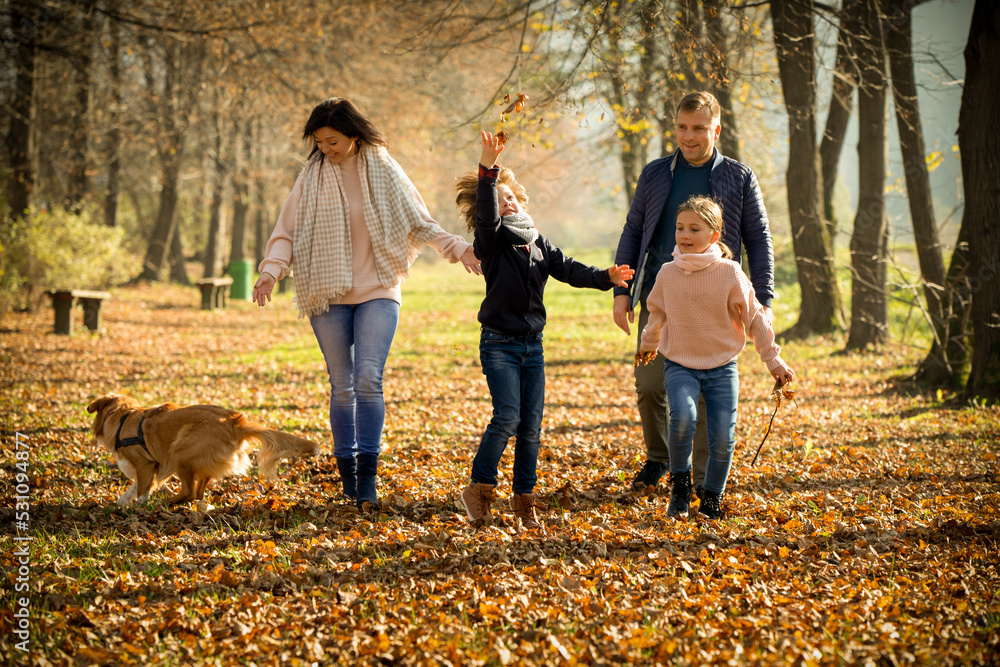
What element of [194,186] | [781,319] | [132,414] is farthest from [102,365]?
[194,186]

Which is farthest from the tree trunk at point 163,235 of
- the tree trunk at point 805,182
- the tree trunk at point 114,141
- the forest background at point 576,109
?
the tree trunk at point 805,182

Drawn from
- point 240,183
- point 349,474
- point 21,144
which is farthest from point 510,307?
point 240,183

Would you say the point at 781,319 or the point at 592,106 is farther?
the point at 781,319

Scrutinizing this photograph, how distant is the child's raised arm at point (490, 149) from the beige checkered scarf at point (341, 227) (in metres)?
0.85

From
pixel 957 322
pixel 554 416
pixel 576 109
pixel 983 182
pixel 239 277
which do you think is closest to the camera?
pixel 983 182

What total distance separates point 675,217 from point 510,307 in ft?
4.43

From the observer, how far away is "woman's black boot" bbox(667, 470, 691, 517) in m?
4.39

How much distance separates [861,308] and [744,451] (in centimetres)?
724

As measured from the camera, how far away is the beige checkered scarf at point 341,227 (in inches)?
179

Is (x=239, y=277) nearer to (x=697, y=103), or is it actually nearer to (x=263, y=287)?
(x=263, y=287)

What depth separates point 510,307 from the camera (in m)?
4.14

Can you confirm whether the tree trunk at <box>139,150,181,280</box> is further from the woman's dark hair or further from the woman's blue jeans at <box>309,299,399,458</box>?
the woman's blue jeans at <box>309,299,399,458</box>

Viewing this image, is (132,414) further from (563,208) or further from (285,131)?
(563,208)

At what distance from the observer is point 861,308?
488 inches
